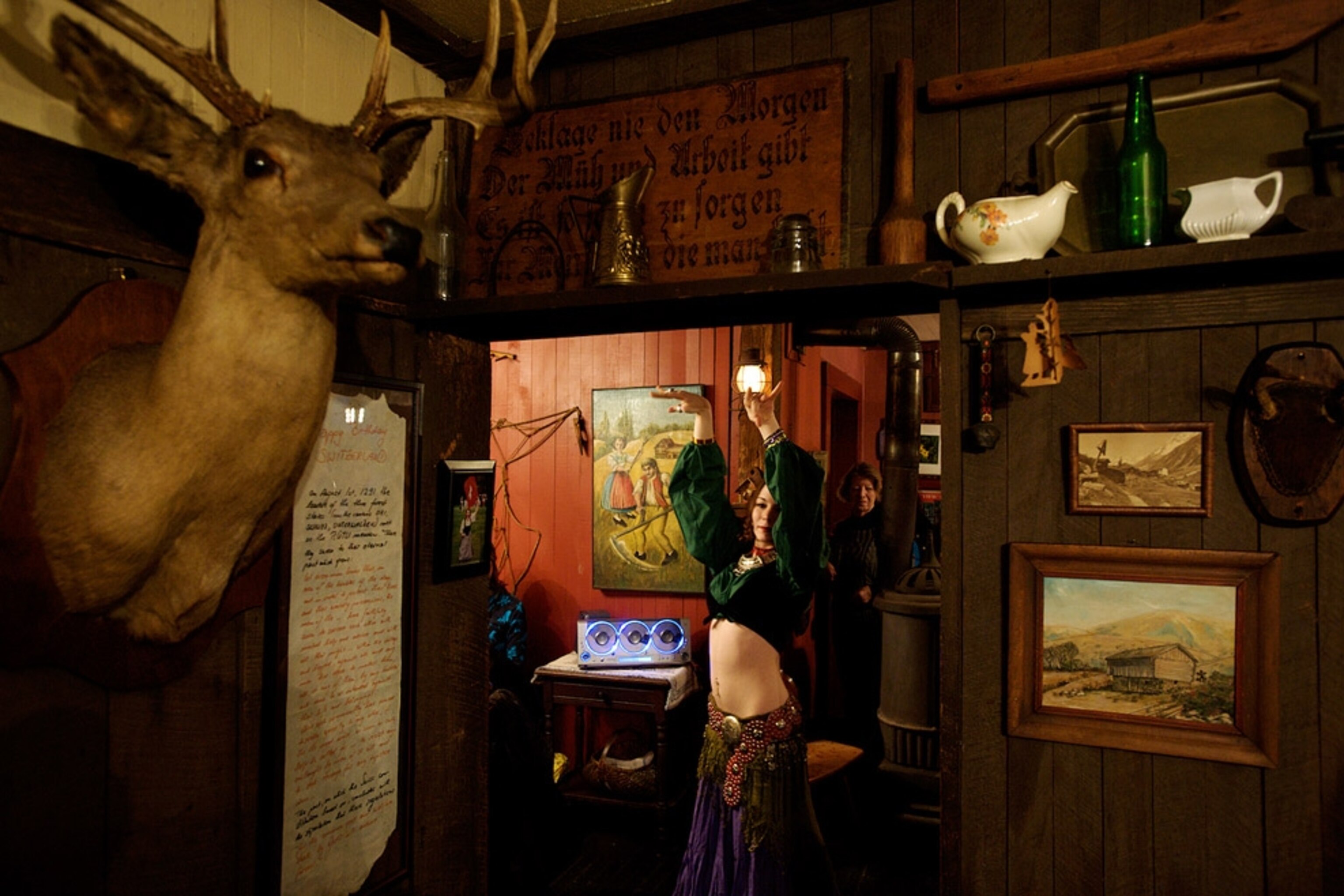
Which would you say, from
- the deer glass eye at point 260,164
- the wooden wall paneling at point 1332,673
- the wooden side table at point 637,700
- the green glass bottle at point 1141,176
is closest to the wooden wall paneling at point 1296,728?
the wooden wall paneling at point 1332,673

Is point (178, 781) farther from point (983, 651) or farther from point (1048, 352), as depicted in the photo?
point (1048, 352)

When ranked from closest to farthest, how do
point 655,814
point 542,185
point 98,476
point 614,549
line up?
point 98,476 < point 542,185 < point 655,814 < point 614,549

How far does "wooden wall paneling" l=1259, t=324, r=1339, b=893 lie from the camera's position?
62.2 inches

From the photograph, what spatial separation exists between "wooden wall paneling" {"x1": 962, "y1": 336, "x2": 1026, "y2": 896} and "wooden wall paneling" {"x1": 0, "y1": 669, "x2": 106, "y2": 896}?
1657 mm

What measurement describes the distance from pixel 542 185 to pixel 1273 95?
1687mm

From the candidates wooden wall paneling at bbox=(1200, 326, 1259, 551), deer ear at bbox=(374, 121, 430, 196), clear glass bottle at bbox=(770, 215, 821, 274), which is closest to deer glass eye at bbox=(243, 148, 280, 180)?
deer ear at bbox=(374, 121, 430, 196)

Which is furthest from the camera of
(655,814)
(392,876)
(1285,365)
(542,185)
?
(655,814)

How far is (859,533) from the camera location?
4.75 metres

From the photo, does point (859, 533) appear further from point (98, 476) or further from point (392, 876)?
point (98, 476)

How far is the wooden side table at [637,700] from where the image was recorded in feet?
12.9

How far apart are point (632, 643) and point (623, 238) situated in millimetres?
2611

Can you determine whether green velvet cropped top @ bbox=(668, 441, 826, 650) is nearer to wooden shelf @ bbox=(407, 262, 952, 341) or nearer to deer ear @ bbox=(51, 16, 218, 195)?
wooden shelf @ bbox=(407, 262, 952, 341)

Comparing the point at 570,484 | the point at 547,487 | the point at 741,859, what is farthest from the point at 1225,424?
the point at 547,487

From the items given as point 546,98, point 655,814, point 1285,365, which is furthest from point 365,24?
point 655,814
